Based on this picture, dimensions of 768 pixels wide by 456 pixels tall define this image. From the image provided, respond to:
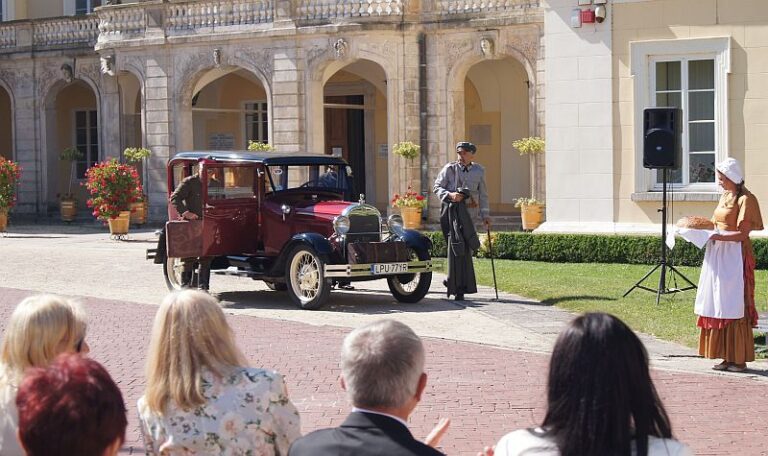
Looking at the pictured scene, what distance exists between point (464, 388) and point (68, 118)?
27.0 m

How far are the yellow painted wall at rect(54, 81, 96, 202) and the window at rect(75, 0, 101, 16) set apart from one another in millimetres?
1956

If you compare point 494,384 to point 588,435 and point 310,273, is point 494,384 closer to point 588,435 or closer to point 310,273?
point 310,273

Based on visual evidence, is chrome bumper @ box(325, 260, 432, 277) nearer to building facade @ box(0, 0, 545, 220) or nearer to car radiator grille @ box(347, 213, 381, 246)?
car radiator grille @ box(347, 213, 381, 246)

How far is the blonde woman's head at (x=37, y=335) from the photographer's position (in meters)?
4.86

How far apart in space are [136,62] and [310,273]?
15.3m

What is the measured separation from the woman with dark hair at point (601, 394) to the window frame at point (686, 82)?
646 inches

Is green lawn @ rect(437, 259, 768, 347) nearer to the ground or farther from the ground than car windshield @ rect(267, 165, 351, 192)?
nearer to the ground

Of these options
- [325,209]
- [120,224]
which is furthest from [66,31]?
[325,209]

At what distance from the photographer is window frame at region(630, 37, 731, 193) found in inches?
758

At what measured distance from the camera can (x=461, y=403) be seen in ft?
30.0

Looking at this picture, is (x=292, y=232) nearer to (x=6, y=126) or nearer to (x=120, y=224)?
(x=120, y=224)

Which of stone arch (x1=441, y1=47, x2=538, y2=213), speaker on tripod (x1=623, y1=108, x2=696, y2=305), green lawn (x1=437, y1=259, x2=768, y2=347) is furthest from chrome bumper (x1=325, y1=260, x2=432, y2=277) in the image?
stone arch (x1=441, y1=47, x2=538, y2=213)

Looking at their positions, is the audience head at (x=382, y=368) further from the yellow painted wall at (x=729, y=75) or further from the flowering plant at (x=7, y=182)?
the flowering plant at (x=7, y=182)

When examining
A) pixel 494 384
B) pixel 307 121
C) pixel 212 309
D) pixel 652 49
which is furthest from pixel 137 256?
pixel 212 309
